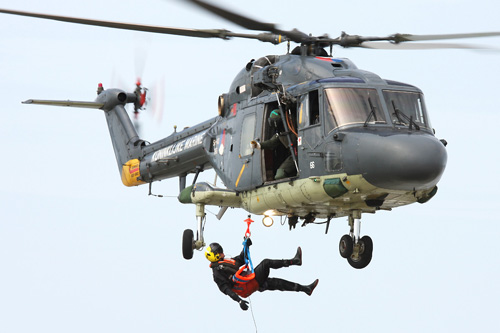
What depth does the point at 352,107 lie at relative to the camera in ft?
53.9

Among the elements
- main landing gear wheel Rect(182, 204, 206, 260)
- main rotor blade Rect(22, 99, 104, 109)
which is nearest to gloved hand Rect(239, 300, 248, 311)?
main landing gear wheel Rect(182, 204, 206, 260)

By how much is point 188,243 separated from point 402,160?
593 cm

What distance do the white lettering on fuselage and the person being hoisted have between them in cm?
329

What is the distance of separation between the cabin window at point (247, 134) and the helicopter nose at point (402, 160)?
284cm

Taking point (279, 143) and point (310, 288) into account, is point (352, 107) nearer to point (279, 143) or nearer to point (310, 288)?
point (279, 143)

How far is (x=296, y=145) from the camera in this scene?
17328 mm

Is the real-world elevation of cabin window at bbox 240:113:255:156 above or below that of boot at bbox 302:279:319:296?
above

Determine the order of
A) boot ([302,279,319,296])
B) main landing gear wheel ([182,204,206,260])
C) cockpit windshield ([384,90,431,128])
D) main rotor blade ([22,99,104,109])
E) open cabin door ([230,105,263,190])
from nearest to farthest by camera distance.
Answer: cockpit windshield ([384,90,431,128]) → open cabin door ([230,105,263,190]) → boot ([302,279,319,296]) → main landing gear wheel ([182,204,206,260]) → main rotor blade ([22,99,104,109])

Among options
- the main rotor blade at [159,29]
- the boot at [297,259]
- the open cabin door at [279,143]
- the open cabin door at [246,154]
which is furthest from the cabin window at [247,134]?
the boot at [297,259]

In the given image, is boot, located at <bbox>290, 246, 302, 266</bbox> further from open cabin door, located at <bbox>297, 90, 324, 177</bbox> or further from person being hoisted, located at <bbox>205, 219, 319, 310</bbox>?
open cabin door, located at <bbox>297, 90, 324, 177</bbox>

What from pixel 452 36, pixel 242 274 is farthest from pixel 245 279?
pixel 452 36

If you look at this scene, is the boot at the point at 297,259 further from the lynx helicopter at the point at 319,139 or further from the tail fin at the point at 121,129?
the tail fin at the point at 121,129

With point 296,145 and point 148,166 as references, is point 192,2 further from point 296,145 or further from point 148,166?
point 148,166

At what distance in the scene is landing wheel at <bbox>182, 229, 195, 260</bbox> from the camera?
1986 cm
